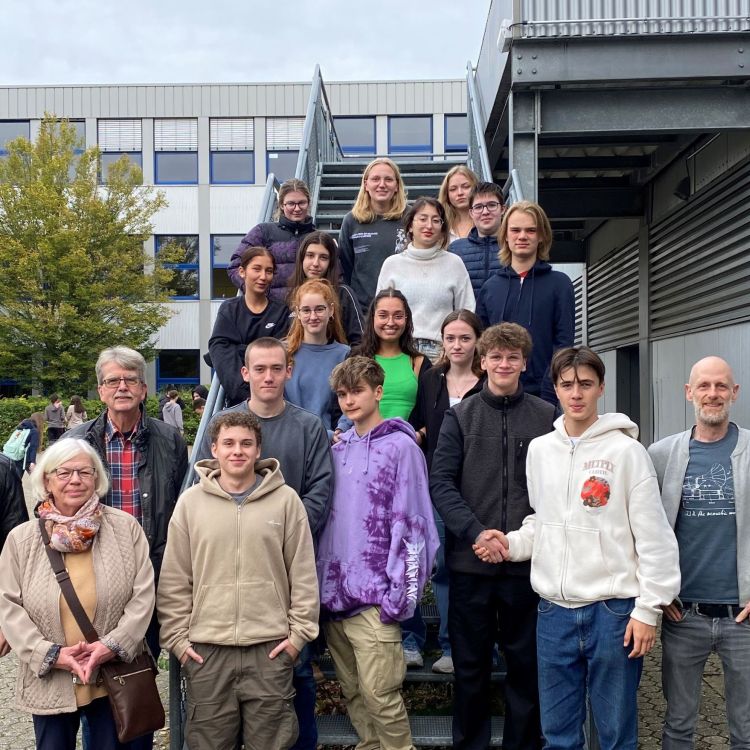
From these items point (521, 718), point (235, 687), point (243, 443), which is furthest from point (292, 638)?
point (521, 718)

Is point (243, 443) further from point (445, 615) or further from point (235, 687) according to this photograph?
Result: point (445, 615)

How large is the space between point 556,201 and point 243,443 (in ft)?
34.8

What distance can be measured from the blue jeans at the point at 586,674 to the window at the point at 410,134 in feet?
88.6

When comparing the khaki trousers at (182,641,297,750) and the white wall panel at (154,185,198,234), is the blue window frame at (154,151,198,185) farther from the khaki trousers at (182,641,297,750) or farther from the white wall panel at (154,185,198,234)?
the khaki trousers at (182,641,297,750)

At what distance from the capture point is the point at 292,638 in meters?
3.36

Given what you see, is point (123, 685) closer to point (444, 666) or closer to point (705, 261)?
point (444, 666)

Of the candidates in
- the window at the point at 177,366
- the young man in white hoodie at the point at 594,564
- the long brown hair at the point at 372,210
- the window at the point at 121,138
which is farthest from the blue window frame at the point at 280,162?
the young man in white hoodie at the point at 594,564

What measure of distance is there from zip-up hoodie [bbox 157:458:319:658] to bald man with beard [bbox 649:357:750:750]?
152 cm

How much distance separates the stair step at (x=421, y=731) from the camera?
13.0 ft

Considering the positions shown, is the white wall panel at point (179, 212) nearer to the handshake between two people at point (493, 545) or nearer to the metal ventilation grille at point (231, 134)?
the metal ventilation grille at point (231, 134)

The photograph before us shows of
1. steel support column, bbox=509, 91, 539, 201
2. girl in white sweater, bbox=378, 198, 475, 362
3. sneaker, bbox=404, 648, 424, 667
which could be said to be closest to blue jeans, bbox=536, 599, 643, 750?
sneaker, bbox=404, 648, 424, 667

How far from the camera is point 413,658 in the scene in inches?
172

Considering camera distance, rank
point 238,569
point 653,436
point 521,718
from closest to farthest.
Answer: point 238,569
point 521,718
point 653,436

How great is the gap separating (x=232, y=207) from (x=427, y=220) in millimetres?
24737
